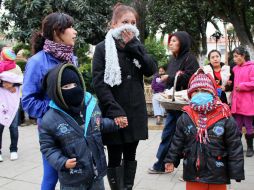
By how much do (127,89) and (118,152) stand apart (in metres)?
0.61

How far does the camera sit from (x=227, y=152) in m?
3.22

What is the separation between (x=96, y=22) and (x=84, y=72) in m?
1.83

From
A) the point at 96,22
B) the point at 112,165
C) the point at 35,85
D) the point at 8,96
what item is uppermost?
the point at 96,22

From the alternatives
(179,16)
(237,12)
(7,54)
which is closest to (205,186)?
(7,54)

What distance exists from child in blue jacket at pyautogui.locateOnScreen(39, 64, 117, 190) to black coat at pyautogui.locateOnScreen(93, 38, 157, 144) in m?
0.69

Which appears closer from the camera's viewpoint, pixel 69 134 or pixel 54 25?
pixel 69 134

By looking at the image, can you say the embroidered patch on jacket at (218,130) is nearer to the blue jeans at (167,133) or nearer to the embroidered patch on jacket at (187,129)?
the embroidered patch on jacket at (187,129)

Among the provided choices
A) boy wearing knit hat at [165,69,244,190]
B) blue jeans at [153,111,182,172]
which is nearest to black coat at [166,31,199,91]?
blue jeans at [153,111,182,172]

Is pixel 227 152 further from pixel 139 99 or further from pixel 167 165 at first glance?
pixel 139 99

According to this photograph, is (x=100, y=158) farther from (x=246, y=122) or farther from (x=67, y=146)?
(x=246, y=122)

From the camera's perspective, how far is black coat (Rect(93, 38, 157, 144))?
351 centimetres

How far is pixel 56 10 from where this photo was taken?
10078mm

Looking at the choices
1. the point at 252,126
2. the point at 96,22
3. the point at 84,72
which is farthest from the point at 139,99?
the point at 84,72

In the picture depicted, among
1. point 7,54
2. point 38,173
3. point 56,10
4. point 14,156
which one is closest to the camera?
point 38,173
